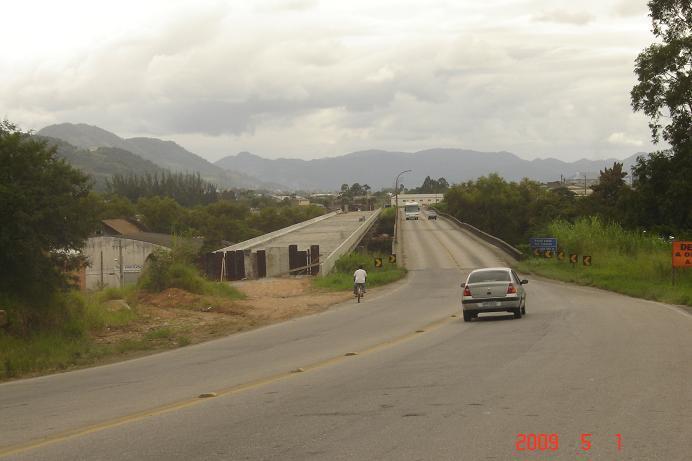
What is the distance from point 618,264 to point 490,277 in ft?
91.2

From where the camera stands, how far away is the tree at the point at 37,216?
68.8 feet

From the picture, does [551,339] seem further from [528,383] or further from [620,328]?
[528,383]

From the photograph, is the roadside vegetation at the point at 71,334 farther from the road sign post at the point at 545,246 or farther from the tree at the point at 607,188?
the tree at the point at 607,188

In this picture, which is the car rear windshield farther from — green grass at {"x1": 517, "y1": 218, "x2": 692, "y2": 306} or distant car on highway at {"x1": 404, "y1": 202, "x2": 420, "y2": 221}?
distant car on highway at {"x1": 404, "y1": 202, "x2": 420, "y2": 221}

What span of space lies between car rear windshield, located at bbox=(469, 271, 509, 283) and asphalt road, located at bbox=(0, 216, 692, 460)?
3.56 metres

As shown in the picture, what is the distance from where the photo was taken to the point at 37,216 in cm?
2119

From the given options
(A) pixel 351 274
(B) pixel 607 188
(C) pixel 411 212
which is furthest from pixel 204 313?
(C) pixel 411 212

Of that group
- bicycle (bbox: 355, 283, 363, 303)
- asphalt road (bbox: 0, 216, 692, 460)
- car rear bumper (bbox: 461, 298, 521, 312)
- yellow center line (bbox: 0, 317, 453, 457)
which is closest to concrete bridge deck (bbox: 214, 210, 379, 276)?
bicycle (bbox: 355, 283, 363, 303)

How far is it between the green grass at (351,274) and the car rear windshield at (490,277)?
18.3 metres

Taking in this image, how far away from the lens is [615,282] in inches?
1678

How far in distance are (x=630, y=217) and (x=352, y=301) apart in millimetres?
30169

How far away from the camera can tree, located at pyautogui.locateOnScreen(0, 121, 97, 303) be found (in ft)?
68.8

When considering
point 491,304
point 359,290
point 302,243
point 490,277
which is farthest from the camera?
point 302,243

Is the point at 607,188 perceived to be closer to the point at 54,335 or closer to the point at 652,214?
the point at 652,214
